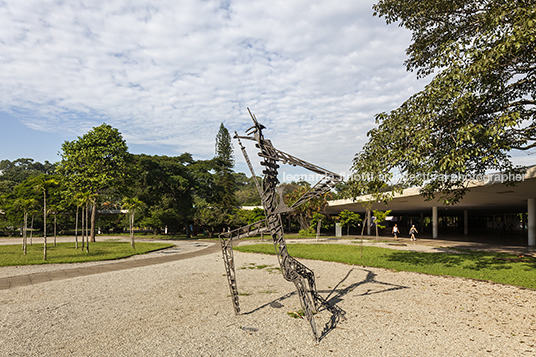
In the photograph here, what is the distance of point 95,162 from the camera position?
2634 centimetres

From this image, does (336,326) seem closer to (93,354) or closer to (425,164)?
(93,354)

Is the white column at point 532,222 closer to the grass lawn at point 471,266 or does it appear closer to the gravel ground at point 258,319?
the grass lawn at point 471,266

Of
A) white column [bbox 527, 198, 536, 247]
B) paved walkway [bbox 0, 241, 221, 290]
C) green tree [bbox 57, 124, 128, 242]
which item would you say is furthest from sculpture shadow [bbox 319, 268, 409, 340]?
green tree [bbox 57, 124, 128, 242]

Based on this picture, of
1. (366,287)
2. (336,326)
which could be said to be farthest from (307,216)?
(336,326)

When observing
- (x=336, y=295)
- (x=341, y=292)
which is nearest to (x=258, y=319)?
(x=336, y=295)

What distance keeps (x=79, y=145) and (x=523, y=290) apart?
98.8ft

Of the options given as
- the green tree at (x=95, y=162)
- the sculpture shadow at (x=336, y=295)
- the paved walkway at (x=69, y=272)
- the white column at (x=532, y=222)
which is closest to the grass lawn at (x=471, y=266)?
the sculpture shadow at (x=336, y=295)

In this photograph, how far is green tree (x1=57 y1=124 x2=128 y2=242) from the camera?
25.7 metres

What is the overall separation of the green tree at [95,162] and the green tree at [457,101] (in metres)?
22.1

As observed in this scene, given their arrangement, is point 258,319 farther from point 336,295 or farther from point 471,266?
point 471,266

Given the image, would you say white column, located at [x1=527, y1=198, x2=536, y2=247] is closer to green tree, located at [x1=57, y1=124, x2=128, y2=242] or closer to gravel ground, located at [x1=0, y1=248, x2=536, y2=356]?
gravel ground, located at [x1=0, y1=248, x2=536, y2=356]

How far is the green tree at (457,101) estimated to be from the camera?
821cm

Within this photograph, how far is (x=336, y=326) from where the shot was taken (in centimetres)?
618

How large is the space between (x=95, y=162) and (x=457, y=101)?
87.1 ft
